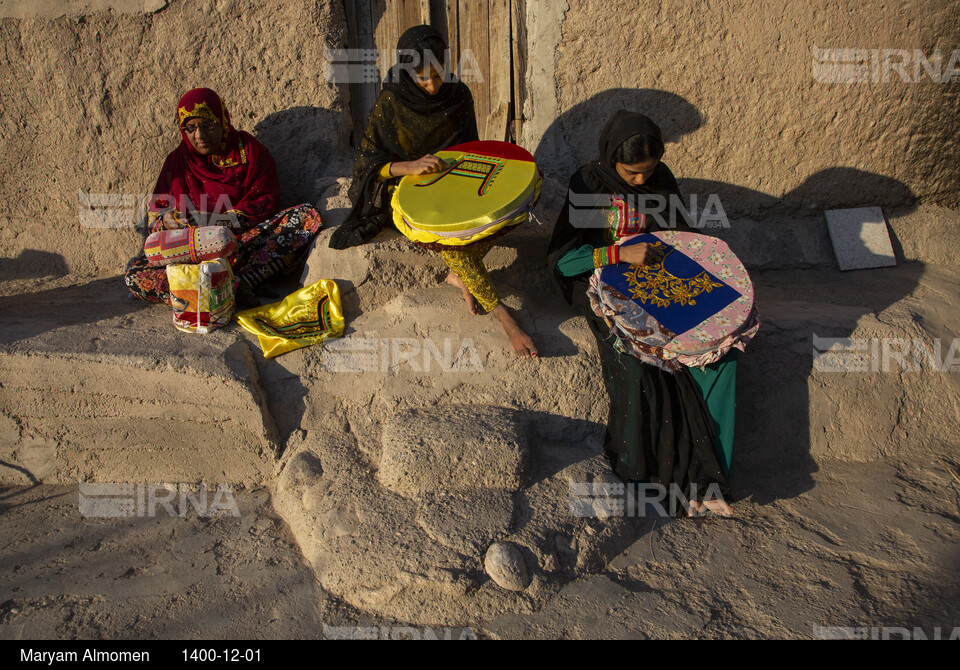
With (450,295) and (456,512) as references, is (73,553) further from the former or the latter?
(450,295)

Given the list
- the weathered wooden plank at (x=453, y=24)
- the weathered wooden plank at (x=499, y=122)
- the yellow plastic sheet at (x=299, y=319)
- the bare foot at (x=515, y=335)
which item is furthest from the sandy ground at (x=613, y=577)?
the weathered wooden plank at (x=453, y=24)

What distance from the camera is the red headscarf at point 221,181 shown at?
357cm

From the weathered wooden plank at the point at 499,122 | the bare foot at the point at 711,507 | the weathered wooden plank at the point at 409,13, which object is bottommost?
the bare foot at the point at 711,507

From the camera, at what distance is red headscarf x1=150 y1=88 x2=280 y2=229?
11.7ft

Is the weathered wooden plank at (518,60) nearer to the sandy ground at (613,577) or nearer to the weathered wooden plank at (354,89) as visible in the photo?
the weathered wooden plank at (354,89)

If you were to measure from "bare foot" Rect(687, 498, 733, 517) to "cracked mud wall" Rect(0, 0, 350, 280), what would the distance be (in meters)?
2.59

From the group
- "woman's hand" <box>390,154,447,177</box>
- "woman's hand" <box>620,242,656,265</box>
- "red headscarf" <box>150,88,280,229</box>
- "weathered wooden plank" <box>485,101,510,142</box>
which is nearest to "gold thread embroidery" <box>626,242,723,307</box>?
"woman's hand" <box>620,242,656,265</box>

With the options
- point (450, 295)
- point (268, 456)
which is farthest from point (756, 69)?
point (268, 456)

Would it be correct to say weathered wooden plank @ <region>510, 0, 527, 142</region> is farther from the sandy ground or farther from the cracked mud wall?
the sandy ground

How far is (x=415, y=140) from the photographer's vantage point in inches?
127

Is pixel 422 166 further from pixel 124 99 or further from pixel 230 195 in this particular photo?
pixel 124 99

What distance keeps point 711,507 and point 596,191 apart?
1387mm

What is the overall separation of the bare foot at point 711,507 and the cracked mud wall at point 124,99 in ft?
8.48

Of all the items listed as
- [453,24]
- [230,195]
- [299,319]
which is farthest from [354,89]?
[299,319]
